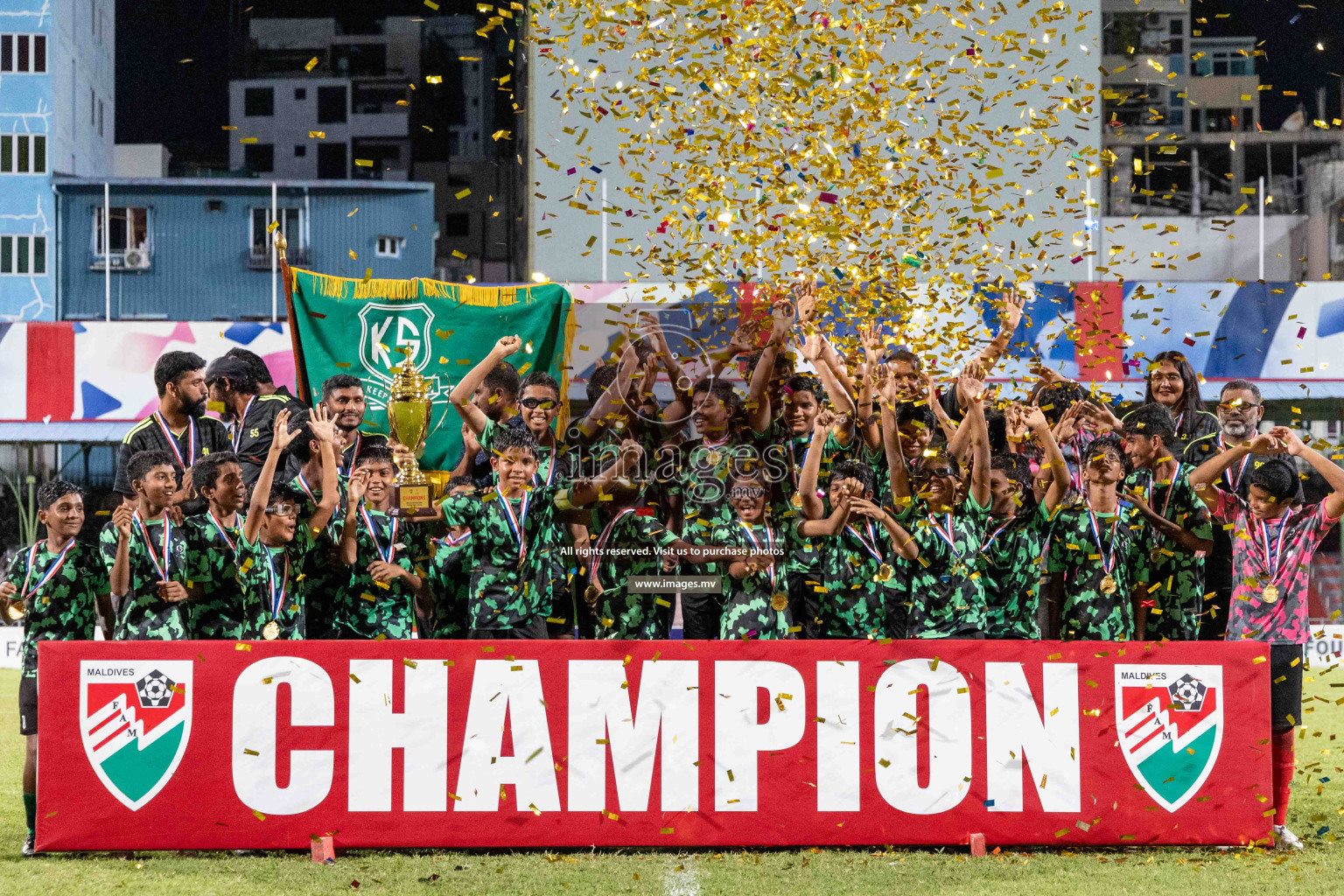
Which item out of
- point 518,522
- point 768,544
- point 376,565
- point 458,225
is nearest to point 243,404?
point 376,565

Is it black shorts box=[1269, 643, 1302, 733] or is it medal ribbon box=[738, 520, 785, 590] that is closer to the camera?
black shorts box=[1269, 643, 1302, 733]

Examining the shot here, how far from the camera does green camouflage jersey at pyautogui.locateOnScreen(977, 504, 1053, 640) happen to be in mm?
6480

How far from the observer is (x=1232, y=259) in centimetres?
2758

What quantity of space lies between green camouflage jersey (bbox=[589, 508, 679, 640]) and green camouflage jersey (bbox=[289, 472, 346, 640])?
1245 millimetres

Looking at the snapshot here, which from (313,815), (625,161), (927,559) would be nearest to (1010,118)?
(625,161)

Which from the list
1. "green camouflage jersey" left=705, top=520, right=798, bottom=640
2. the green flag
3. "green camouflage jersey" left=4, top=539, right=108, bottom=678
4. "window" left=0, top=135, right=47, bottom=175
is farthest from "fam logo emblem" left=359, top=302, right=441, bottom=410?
"window" left=0, top=135, right=47, bottom=175

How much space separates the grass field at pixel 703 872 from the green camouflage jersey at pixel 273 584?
1.05 meters

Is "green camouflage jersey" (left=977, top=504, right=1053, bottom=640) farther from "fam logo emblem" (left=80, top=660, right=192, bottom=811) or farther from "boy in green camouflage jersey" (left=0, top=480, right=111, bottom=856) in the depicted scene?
"boy in green camouflage jersey" (left=0, top=480, right=111, bottom=856)

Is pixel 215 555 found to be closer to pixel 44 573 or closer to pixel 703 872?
pixel 44 573

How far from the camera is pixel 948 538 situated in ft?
20.9

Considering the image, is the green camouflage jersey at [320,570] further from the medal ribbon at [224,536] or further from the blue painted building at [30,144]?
the blue painted building at [30,144]

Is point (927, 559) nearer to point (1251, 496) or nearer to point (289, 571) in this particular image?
point (1251, 496)

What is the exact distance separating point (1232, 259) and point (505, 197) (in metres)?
17.6

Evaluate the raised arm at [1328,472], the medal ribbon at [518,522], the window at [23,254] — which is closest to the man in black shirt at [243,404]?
the medal ribbon at [518,522]
